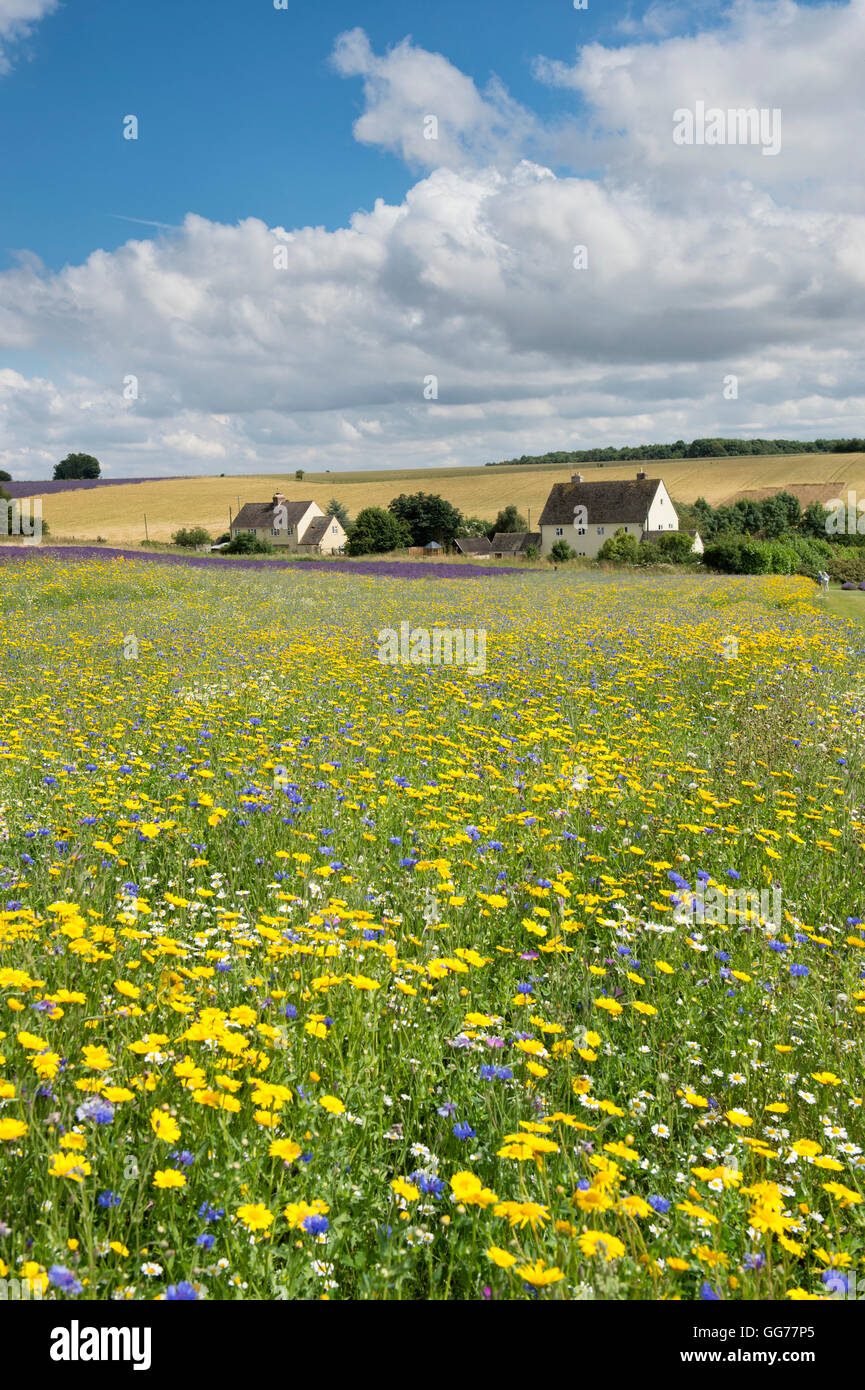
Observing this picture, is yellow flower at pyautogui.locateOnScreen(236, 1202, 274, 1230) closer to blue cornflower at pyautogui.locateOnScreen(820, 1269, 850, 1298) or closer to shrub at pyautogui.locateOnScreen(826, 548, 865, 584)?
blue cornflower at pyautogui.locateOnScreen(820, 1269, 850, 1298)

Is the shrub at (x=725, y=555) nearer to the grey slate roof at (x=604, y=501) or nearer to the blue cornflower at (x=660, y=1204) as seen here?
the grey slate roof at (x=604, y=501)

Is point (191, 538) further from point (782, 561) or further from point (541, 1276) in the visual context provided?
point (541, 1276)

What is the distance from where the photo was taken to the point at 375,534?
77125mm

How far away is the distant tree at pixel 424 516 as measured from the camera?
86312 millimetres

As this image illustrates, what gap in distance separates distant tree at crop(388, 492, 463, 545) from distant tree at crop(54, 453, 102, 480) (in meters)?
67.8

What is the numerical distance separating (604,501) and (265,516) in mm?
40674

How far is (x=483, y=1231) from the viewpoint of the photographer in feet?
6.93

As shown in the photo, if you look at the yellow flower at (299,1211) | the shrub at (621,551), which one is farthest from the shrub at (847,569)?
the yellow flower at (299,1211)

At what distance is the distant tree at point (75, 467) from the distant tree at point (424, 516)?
67.8 metres

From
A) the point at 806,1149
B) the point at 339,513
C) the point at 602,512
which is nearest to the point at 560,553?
the point at 602,512
